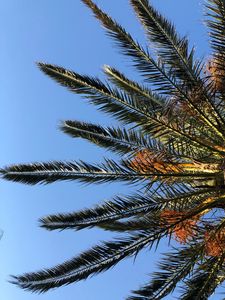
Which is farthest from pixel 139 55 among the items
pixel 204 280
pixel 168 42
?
pixel 204 280

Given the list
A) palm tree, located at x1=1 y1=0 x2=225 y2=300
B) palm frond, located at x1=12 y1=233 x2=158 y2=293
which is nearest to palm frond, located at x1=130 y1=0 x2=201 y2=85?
palm tree, located at x1=1 y1=0 x2=225 y2=300

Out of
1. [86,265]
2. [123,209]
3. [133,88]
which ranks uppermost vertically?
[133,88]

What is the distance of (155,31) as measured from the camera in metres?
9.91

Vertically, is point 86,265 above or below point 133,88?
below

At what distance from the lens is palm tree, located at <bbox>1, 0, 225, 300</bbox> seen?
910 cm

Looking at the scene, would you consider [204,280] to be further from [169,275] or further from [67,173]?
[67,173]

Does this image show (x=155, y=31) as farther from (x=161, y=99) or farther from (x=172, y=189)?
(x=172, y=189)

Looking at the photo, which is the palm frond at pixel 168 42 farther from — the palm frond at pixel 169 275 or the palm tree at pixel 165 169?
the palm frond at pixel 169 275

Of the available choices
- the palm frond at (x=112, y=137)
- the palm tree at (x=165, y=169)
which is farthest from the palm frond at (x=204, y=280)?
the palm frond at (x=112, y=137)

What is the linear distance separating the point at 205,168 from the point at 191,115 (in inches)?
34.8

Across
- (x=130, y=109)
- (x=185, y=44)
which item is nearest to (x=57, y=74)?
(x=130, y=109)

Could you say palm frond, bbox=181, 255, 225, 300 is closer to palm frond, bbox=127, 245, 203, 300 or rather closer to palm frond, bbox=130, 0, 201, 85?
palm frond, bbox=127, 245, 203, 300

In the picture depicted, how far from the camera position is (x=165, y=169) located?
912 cm

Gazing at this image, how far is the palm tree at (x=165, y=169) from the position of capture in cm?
910
